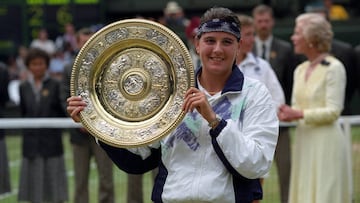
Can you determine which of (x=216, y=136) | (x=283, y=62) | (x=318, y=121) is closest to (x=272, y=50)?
(x=283, y=62)

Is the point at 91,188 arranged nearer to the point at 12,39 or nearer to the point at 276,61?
the point at 276,61

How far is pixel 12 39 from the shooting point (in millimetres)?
19562

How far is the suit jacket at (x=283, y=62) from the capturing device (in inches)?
374

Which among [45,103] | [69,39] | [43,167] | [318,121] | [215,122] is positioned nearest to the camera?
[215,122]

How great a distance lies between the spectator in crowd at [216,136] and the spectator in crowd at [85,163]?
3.53 meters

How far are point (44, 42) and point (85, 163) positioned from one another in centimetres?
1051

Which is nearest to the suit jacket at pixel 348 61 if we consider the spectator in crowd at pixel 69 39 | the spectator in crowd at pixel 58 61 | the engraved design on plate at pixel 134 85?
the engraved design on plate at pixel 134 85

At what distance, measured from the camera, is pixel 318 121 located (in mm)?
7176

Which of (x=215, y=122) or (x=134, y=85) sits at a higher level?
(x=134, y=85)

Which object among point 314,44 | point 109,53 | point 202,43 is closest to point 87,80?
point 109,53

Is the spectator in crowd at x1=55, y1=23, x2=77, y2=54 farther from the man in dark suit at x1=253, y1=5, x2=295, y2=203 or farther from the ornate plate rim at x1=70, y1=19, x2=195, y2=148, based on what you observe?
the ornate plate rim at x1=70, y1=19, x2=195, y2=148

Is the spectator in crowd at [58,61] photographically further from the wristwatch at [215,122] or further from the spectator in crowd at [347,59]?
the wristwatch at [215,122]

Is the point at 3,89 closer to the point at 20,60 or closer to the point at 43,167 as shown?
the point at 43,167

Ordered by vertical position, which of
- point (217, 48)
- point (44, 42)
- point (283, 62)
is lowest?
point (44, 42)
